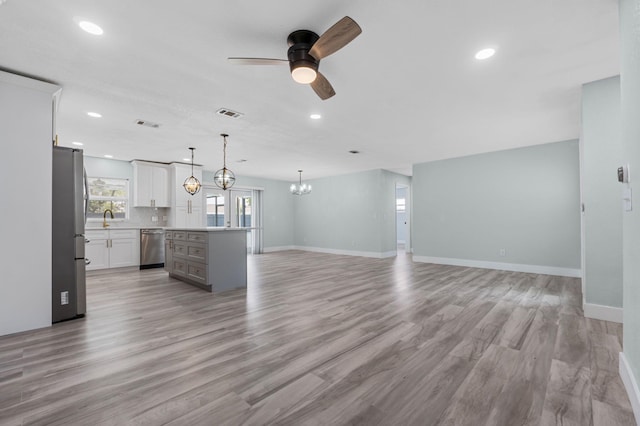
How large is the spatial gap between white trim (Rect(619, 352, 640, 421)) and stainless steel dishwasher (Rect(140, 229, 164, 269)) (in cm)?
755

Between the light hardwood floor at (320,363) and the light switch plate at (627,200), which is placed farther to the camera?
the light switch plate at (627,200)

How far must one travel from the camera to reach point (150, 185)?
273 inches

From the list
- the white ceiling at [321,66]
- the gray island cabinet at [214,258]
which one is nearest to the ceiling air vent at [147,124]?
the white ceiling at [321,66]

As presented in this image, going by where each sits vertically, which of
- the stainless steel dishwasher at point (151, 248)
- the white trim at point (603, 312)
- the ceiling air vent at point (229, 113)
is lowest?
the white trim at point (603, 312)

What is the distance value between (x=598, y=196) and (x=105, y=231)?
8.50 metres

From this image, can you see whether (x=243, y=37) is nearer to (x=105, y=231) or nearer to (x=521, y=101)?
(x=521, y=101)

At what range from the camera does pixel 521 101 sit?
3.51m

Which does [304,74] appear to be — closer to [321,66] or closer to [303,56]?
[303,56]

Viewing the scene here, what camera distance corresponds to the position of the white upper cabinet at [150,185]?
22.2 feet

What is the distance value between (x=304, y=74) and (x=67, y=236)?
3.18 meters

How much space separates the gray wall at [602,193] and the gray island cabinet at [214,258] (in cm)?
448

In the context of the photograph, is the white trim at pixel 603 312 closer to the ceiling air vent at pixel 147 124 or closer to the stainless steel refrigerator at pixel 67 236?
the stainless steel refrigerator at pixel 67 236

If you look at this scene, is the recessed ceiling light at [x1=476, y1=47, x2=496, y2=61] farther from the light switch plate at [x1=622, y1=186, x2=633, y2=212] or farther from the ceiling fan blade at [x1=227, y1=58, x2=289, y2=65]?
the ceiling fan blade at [x1=227, y1=58, x2=289, y2=65]

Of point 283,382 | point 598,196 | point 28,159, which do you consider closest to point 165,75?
point 28,159
